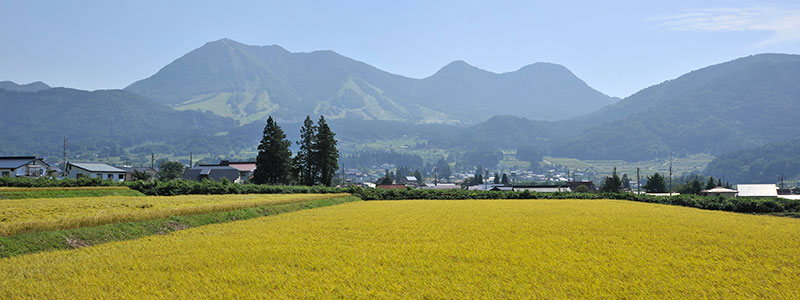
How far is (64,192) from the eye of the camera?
4212cm

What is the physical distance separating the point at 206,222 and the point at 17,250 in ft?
39.4

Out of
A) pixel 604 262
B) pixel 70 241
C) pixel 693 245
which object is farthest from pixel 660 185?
pixel 70 241

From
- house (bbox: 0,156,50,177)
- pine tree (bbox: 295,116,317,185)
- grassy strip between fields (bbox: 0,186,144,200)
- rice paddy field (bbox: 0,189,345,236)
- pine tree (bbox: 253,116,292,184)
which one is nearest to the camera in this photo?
rice paddy field (bbox: 0,189,345,236)

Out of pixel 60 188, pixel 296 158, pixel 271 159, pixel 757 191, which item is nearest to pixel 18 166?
pixel 271 159

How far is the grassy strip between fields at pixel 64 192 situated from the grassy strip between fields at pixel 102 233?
48.5ft

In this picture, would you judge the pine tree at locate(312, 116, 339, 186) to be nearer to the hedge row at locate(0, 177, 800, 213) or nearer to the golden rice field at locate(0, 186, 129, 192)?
the hedge row at locate(0, 177, 800, 213)

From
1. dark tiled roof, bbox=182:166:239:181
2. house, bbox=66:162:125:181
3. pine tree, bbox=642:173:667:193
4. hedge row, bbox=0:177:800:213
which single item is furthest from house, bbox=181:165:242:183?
pine tree, bbox=642:173:667:193

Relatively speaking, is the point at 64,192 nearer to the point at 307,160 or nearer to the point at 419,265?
Result: the point at 419,265

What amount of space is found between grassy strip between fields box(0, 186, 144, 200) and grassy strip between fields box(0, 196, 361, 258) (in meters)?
14.8

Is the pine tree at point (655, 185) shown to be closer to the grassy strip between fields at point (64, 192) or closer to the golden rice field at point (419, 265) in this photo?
the golden rice field at point (419, 265)

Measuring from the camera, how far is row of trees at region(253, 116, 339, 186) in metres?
75.2

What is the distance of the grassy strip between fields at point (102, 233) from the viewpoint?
19.1m

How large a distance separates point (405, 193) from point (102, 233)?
4479 centimetres

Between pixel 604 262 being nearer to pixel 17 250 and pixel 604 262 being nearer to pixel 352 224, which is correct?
pixel 352 224
